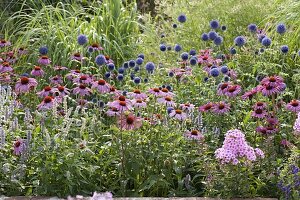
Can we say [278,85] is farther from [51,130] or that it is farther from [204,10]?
[204,10]

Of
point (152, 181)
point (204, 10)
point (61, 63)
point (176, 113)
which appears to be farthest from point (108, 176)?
point (204, 10)

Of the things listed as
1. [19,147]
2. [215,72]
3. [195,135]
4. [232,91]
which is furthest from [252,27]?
[19,147]

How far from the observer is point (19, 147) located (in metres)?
3.56

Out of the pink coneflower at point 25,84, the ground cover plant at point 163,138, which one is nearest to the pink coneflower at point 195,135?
the ground cover plant at point 163,138

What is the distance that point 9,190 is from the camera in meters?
3.61

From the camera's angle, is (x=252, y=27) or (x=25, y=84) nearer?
(x=25, y=84)

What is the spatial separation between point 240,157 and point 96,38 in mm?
3364

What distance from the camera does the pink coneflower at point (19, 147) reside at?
3.55 m

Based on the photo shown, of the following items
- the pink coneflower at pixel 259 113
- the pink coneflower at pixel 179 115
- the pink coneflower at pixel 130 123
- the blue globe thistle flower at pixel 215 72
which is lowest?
the pink coneflower at pixel 130 123

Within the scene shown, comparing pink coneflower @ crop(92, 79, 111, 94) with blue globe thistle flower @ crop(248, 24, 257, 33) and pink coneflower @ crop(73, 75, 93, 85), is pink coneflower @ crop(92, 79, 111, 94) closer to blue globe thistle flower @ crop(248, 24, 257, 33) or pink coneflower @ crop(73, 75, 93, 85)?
pink coneflower @ crop(73, 75, 93, 85)

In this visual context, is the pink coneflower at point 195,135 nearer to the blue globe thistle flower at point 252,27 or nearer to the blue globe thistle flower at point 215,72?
the blue globe thistle flower at point 215,72

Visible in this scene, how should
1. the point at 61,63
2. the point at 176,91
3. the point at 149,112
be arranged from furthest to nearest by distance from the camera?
the point at 61,63
the point at 176,91
the point at 149,112

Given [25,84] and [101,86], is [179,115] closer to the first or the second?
[101,86]

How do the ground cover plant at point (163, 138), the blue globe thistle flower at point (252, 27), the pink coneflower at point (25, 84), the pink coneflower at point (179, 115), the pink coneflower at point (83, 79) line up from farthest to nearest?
the blue globe thistle flower at point (252, 27), the pink coneflower at point (83, 79), the pink coneflower at point (25, 84), the pink coneflower at point (179, 115), the ground cover plant at point (163, 138)
